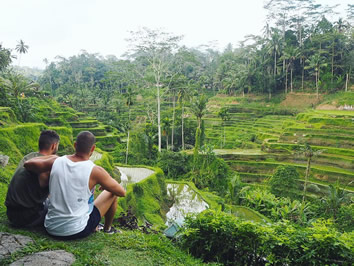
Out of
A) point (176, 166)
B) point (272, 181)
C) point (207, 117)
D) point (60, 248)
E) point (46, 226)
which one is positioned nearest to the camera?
point (60, 248)

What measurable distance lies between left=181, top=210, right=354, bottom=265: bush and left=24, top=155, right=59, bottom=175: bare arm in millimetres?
1617

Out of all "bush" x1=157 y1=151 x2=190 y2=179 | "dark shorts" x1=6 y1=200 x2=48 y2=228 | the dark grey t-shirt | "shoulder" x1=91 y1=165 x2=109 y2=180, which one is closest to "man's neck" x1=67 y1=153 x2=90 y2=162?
"shoulder" x1=91 y1=165 x2=109 y2=180

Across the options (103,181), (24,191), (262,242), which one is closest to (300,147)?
(262,242)

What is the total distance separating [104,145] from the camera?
23.8 m

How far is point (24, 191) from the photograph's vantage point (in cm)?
248

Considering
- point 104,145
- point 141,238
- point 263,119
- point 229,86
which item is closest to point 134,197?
point 141,238

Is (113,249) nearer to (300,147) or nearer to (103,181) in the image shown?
(103,181)

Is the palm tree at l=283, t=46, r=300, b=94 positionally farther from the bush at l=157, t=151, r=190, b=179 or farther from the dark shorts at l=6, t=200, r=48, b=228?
the dark shorts at l=6, t=200, r=48, b=228

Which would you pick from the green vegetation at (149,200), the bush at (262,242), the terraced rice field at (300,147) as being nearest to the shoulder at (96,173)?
the bush at (262,242)

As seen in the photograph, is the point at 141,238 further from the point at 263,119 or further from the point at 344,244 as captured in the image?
the point at 263,119

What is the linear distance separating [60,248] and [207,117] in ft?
95.7

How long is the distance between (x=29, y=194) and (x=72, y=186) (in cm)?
49

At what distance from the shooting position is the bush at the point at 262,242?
2.64 metres

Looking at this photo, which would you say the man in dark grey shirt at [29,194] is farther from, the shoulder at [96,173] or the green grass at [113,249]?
the shoulder at [96,173]
